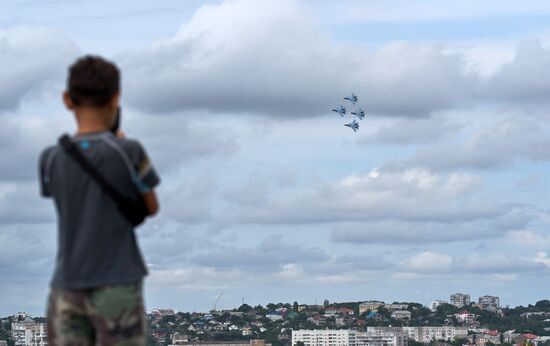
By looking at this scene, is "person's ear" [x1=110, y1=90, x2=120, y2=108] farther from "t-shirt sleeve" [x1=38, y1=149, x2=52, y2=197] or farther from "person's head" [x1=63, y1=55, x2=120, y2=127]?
"t-shirt sleeve" [x1=38, y1=149, x2=52, y2=197]

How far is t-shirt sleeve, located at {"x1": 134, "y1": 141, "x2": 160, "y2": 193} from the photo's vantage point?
25.8 feet

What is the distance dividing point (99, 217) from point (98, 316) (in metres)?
0.44

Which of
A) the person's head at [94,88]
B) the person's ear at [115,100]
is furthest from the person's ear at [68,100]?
the person's ear at [115,100]

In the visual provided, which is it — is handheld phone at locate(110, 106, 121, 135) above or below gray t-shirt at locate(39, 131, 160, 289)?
above

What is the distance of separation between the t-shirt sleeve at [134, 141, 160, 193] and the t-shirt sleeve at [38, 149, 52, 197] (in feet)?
1.47

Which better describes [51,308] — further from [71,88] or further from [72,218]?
[71,88]

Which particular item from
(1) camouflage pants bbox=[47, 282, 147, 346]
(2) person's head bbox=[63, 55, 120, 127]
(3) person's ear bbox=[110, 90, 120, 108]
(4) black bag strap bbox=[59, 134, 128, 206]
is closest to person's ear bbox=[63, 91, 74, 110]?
(2) person's head bbox=[63, 55, 120, 127]

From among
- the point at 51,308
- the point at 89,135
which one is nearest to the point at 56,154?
the point at 89,135

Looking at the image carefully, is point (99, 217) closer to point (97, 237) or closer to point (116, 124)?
point (97, 237)

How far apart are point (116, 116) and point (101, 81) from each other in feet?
0.95

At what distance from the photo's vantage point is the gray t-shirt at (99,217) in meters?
7.81

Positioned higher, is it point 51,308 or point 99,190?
point 99,190

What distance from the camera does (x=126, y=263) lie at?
25.7ft


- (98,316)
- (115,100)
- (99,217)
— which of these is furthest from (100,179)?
(98,316)
